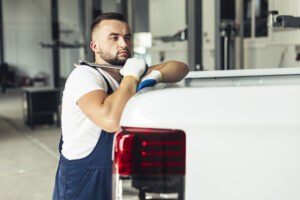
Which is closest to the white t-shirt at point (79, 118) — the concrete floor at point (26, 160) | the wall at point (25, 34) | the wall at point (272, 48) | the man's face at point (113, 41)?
the man's face at point (113, 41)

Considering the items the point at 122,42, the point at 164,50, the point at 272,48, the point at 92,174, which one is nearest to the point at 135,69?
the point at 122,42

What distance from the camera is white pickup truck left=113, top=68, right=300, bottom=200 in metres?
0.70

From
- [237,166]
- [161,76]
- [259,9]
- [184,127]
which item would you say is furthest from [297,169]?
[259,9]

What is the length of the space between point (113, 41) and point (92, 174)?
52 centimetres

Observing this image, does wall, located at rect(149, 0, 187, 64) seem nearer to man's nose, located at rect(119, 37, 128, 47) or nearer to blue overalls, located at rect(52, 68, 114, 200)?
man's nose, located at rect(119, 37, 128, 47)

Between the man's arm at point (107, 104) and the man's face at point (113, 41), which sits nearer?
the man's arm at point (107, 104)

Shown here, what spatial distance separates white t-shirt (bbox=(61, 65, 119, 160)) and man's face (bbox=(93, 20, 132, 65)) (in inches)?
4.4

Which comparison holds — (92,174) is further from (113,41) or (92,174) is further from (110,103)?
(113,41)

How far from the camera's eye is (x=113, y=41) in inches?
57.4

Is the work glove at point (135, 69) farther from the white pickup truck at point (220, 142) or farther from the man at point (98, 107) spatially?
the white pickup truck at point (220, 142)

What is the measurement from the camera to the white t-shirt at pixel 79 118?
4.06 feet

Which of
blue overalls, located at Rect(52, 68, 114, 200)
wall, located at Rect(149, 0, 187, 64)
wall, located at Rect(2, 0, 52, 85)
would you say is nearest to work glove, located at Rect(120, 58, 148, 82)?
blue overalls, located at Rect(52, 68, 114, 200)

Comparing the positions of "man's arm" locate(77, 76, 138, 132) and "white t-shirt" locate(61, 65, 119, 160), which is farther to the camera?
"white t-shirt" locate(61, 65, 119, 160)

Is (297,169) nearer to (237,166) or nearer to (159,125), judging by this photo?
(237,166)
